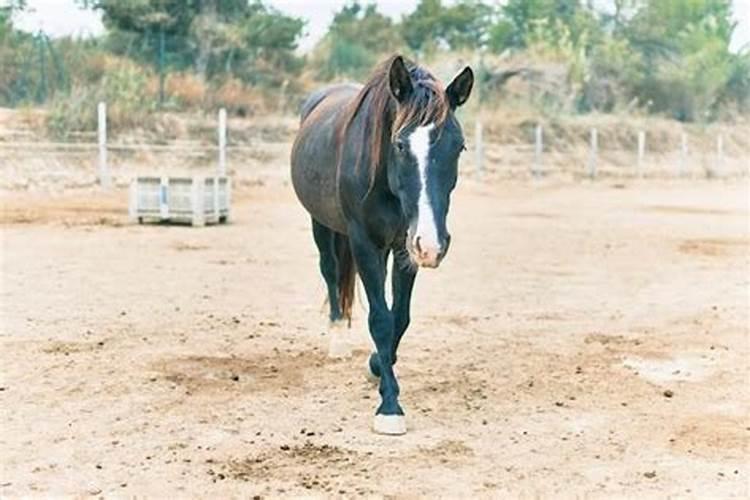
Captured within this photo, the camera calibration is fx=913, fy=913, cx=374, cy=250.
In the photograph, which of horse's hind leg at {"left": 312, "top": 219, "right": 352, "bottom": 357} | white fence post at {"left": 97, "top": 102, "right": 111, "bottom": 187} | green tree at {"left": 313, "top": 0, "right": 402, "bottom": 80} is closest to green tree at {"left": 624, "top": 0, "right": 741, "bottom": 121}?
green tree at {"left": 313, "top": 0, "right": 402, "bottom": 80}

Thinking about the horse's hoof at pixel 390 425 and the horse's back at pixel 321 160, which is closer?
the horse's hoof at pixel 390 425

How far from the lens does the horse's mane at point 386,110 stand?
12.1 ft

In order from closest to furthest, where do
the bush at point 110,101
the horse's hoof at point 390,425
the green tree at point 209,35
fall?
the horse's hoof at point 390,425 → the bush at point 110,101 → the green tree at point 209,35

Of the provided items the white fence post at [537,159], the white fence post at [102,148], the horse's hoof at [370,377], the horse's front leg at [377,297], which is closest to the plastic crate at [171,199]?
the white fence post at [102,148]

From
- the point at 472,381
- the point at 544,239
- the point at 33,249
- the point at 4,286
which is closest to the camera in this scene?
the point at 472,381

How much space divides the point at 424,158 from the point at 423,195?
0.49 ft

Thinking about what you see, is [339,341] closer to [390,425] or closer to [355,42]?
[390,425]

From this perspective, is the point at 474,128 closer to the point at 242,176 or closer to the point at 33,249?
the point at 242,176

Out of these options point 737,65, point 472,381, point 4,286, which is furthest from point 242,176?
point 737,65

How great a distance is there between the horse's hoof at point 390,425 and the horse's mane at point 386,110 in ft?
3.35

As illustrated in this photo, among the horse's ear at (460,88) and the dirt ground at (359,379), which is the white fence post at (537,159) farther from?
the horse's ear at (460,88)


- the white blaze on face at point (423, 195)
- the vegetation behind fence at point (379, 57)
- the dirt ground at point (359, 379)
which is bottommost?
the dirt ground at point (359, 379)

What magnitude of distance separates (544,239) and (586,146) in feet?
64.6

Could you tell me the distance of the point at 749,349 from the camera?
226 inches
